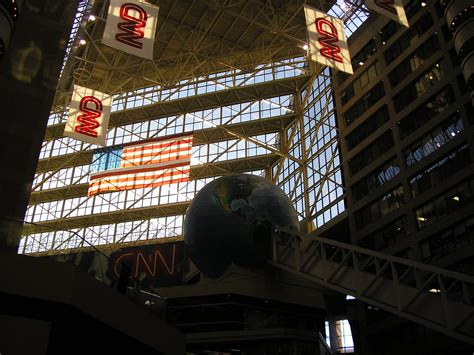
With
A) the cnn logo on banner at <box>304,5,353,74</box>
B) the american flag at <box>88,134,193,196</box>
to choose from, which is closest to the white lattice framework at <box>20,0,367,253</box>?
the american flag at <box>88,134,193,196</box>

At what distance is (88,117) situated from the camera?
99.3ft

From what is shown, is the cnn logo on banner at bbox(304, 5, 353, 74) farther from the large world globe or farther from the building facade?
the building facade

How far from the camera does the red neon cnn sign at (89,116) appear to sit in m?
29.5

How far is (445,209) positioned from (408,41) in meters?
12.7

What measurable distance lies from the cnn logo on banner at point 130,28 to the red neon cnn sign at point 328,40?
7278 millimetres

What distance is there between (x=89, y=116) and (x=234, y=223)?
12799 millimetres

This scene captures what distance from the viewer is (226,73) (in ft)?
163

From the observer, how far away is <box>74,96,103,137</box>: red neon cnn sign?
96.7ft

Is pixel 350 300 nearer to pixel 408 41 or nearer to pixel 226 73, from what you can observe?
pixel 408 41

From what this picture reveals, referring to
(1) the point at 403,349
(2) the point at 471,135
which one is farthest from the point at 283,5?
(1) the point at 403,349

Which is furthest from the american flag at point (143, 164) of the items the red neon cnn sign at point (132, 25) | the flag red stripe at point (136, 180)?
the red neon cnn sign at point (132, 25)

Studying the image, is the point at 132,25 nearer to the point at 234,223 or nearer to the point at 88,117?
the point at 234,223

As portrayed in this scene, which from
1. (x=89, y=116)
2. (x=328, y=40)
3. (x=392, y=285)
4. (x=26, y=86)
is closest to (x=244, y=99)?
(x=89, y=116)

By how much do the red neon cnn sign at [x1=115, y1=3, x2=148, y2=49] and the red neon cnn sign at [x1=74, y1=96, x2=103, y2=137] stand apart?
29.7ft
